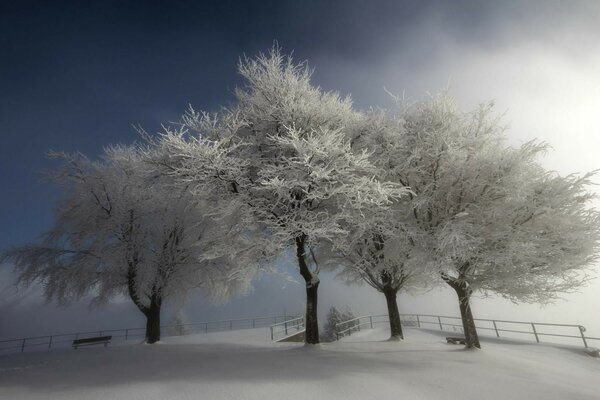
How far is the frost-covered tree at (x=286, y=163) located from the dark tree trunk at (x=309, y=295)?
39mm

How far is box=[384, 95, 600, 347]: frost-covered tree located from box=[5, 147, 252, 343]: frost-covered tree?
9.67 meters

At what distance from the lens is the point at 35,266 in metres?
16.5

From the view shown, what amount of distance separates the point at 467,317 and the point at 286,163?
349 inches

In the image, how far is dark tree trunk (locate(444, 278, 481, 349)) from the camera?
11.9 meters

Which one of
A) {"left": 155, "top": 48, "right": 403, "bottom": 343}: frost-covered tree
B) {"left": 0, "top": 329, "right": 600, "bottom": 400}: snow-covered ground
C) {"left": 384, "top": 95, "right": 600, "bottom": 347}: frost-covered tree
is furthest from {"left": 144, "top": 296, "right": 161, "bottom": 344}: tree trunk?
{"left": 384, "top": 95, "right": 600, "bottom": 347}: frost-covered tree

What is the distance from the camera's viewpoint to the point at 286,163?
1175 cm

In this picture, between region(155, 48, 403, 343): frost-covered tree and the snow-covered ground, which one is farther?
region(155, 48, 403, 343): frost-covered tree

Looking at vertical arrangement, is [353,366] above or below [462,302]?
below

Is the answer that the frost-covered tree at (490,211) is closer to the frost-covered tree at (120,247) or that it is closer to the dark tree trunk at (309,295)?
the dark tree trunk at (309,295)

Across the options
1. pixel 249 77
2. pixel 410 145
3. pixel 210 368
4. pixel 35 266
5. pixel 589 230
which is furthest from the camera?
pixel 35 266

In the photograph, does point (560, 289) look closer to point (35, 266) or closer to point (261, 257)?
point (261, 257)

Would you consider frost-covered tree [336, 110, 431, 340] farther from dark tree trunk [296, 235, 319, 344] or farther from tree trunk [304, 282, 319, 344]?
tree trunk [304, 282, 319, 344]

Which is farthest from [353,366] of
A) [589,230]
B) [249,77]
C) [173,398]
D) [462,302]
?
[249,77]

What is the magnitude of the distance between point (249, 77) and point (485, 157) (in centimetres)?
918
